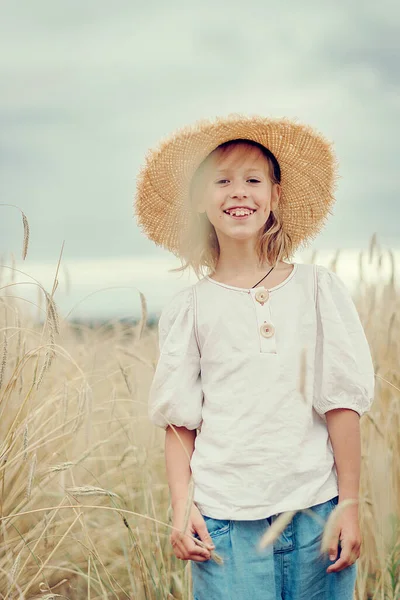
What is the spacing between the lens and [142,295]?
7.23ft

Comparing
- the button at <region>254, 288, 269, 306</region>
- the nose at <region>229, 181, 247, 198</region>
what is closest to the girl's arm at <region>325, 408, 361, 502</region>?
the button at <region>254, 288, 269, 306</region>

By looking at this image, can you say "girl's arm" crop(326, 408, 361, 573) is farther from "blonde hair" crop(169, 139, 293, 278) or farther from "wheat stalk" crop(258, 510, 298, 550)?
"blonde hair" crop(169, 139, 293, 278)

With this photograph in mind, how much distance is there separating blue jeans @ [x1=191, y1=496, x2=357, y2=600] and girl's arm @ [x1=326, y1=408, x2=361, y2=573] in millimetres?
40

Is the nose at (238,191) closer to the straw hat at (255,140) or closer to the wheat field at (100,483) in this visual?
the straw hat at (255,140)

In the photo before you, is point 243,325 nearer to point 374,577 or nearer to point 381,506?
point 381,506

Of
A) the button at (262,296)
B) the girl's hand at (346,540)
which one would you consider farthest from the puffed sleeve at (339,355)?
the girl's hand at (346,540)

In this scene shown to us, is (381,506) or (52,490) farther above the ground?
(381,506)

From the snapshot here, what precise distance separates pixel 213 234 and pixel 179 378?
47cm

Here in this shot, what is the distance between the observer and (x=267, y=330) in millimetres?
1899

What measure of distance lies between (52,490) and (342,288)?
1.50 meters

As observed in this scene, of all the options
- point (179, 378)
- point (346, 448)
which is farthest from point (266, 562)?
point (179, 378)

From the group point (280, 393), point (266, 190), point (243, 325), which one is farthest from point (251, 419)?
point (266, 190)

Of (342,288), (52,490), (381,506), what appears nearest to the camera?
(342,288)

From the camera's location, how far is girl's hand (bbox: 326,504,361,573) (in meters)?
1.83
